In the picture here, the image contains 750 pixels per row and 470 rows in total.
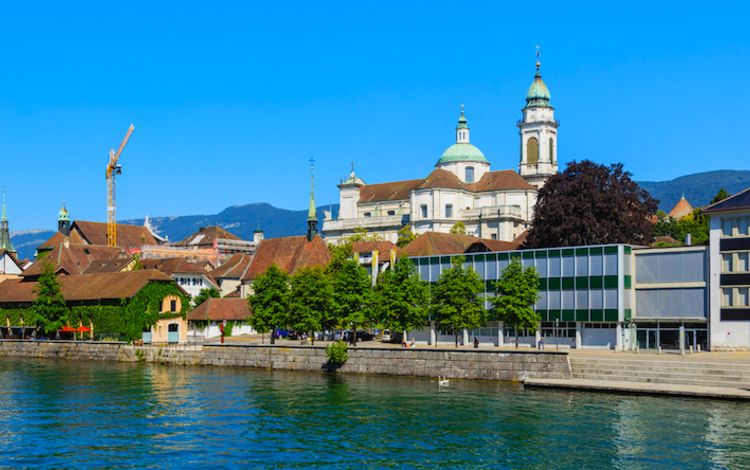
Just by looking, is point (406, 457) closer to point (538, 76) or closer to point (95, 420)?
point (95, 420)

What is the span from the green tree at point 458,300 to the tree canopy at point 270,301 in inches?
589

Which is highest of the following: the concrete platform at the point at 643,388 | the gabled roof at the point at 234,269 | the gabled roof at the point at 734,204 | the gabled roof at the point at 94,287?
the gabled roof at the point at 734,204

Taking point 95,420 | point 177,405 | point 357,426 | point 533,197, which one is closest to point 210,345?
point 177,405

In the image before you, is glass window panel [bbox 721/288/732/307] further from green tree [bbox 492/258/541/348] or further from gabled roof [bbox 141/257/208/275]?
gabled roof [bbox 141/257/208/275]

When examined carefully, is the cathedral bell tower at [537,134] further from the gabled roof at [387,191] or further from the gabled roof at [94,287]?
the gabled roof at [94,287]

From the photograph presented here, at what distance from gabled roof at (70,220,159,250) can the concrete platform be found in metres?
124

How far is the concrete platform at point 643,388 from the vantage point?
51.7 metres

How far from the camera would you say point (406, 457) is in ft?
130

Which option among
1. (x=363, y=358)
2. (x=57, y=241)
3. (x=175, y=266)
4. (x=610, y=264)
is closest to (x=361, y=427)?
(x=363, y=358)

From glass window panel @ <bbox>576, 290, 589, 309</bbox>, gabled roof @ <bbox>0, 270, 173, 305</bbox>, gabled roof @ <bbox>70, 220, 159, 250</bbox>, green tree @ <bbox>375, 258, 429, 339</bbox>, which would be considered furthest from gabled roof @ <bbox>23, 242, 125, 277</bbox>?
glass window panel @ <bbox>576, 290, 589, 309</bbox>

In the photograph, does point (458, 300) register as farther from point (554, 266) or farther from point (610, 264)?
point (610, 264)

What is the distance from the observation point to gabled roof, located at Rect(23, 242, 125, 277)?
118 m

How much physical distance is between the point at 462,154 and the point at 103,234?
6660 centimetres

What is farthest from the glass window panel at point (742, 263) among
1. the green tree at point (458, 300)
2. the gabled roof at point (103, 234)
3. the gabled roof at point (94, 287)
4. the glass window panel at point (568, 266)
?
the gabled roof at point (103, 234)
